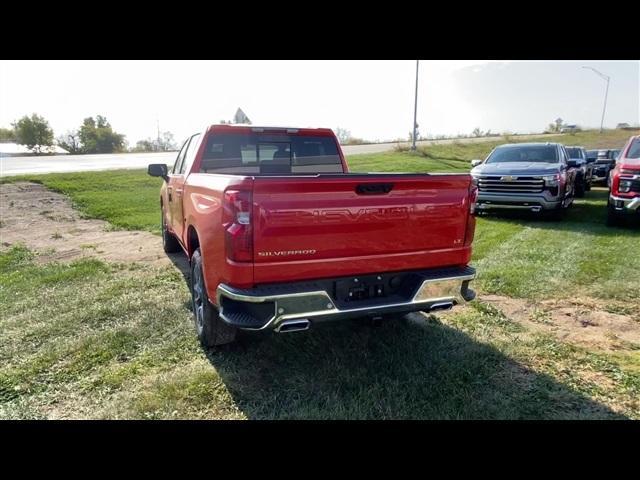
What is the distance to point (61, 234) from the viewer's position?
926 centimetres

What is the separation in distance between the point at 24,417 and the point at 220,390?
1.29 metres

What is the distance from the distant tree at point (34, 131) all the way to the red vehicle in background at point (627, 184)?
62.4m

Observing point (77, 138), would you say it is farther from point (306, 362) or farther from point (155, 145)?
point (306, 362)

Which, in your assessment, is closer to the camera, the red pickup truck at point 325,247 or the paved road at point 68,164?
the red pickup truck at point 325,247

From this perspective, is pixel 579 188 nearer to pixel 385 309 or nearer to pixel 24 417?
pixel 385 309

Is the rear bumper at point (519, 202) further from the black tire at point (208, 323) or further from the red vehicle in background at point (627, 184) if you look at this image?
the black tire at point (208, 323)

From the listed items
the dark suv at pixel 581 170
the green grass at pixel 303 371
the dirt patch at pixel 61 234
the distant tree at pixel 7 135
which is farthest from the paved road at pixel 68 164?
the distant tree at pixel 7 135

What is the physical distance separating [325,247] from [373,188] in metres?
0.54

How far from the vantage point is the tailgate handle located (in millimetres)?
3021

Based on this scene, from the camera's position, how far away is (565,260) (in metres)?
6.49

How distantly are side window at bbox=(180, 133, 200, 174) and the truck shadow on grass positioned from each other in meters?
2.15

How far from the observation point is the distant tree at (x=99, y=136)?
57.8 m

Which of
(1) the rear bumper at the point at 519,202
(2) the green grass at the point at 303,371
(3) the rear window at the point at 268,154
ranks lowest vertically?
(2) the green grass at the point at 303,371
